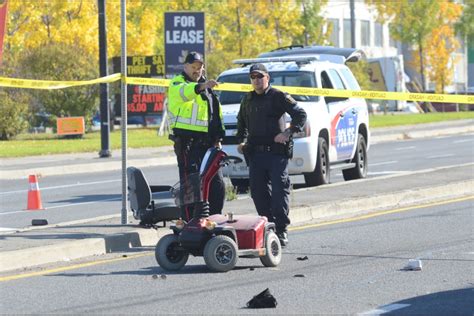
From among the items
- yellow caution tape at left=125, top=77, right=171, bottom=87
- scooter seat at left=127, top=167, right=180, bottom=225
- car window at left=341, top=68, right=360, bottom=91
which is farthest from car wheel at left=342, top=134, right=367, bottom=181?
scooter seat at left=127, top=167, right=180, bottom=225

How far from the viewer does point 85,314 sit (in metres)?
8.64

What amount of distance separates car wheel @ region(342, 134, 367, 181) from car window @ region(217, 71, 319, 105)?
1.92m

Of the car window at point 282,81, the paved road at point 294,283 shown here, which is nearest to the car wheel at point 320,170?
the car window at point 282,81

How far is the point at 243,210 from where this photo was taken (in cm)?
1498

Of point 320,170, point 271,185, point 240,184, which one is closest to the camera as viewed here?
point 271,185

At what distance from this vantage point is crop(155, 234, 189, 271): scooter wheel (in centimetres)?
1077

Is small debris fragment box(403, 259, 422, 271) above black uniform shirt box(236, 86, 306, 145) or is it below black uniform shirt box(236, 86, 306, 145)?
below

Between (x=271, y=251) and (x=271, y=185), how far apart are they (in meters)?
1.32

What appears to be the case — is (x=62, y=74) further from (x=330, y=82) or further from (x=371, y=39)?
(x=371, y=39)

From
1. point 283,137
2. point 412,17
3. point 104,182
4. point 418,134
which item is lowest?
point 104,182

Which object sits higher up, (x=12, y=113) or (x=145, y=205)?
(x=12, y=113)

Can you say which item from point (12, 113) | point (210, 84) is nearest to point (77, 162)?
point (12, 113)

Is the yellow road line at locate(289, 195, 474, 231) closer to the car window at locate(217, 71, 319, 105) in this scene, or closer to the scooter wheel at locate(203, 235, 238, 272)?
the car window at locate(217, 71, 319, 105)

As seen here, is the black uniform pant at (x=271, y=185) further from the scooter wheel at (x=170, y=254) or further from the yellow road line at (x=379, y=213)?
the yellow road line at (x=379, y=213)
